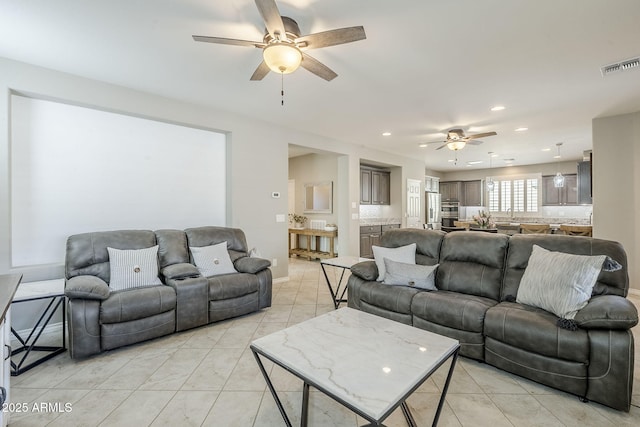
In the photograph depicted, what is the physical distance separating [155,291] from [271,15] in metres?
2.57

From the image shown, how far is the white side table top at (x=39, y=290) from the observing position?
7.80ft

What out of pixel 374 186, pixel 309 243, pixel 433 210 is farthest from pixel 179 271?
pixel 433 210

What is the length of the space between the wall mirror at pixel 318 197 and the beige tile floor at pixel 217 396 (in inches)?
187

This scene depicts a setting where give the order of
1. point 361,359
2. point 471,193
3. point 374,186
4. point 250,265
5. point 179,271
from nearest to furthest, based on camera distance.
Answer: point 361,359, point 179,271, point 250,265, point 374,186, point 471,193

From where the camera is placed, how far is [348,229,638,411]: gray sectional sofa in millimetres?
1845

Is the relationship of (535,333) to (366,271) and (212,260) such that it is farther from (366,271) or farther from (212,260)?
(212,260)

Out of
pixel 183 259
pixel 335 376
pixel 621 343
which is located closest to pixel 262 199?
pixel 183 259

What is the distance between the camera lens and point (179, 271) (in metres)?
3.15

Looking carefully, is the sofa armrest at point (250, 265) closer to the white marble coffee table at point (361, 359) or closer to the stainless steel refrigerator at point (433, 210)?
the white marble coffee table at point (361, 359)

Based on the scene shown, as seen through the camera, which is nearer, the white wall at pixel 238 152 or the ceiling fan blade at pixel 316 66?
the ceiling fan blade at pixel 316 66

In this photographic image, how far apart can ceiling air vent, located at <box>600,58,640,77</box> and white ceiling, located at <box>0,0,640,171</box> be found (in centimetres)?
9

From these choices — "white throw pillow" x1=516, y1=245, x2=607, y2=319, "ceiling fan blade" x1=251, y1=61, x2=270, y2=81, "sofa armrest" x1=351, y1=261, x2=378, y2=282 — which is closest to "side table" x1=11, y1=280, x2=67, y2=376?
"ceiling fan blade" x1=251, y1=61, x2=270, y2=81

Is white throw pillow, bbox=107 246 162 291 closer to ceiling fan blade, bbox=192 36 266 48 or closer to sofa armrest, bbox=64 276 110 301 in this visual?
sofa armrest, bbox=64 276 110 301

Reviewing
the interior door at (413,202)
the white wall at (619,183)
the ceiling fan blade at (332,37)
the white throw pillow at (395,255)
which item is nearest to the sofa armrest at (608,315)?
the white throw pillow at (395,255)
